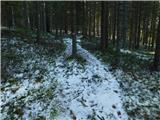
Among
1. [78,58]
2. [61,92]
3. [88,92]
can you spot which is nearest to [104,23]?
[78,58]

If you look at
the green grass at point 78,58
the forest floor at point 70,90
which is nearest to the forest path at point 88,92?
the forest floor at point 70,90

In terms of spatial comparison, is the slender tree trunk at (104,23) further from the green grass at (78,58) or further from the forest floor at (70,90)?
the green grass at (78,58)

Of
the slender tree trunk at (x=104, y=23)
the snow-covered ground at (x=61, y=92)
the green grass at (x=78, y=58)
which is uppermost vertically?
the slender tree trunk at (x=104, y=23)

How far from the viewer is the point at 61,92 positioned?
1362 centimetres

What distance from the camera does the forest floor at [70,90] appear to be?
1227 cm

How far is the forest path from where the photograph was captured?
12.1 meters

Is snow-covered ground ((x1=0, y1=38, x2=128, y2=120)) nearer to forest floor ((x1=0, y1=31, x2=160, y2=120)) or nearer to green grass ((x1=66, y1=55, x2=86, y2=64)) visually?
forest floor ((x1=0, y1=31, x2=160, y2=120))

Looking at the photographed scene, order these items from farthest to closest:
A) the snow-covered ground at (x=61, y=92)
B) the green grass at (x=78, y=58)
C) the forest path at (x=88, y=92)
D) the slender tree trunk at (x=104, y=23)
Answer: the slender tree trunk at (x=104, y=23), the green grass at (x=78, y=58), the snow-covered ground at (x=61, y=92), the forest path at (x=88, y=92)

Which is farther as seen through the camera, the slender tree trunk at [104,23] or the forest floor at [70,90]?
the slender tree trunk at [104,23]

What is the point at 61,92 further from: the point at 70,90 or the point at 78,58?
the point at 78,58

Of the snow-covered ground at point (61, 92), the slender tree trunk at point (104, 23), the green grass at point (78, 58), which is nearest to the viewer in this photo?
the snow-covered ground at point (61, 92)

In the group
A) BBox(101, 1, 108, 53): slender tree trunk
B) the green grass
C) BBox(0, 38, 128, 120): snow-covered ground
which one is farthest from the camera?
BBox(101, 1, 108, 53): slender tree trunk

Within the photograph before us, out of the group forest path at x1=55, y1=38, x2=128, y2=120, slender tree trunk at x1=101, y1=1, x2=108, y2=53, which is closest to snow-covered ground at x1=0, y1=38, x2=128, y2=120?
forest path at x1=55, y1=38, x2=128, y2=120

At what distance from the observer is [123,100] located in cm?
1314
